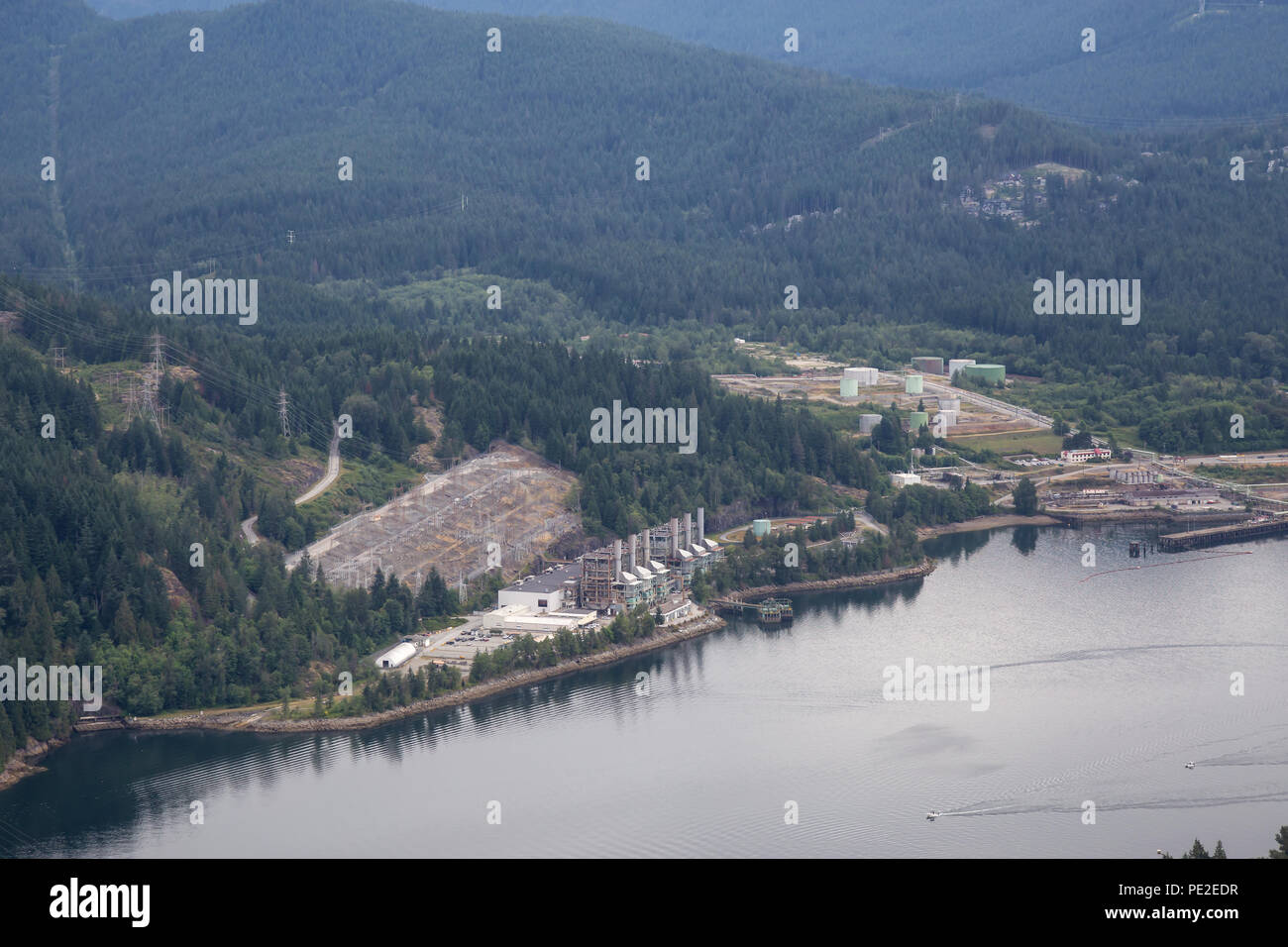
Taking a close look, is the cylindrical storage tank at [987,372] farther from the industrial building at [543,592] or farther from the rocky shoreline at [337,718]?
the rocky shoreline at [337,718]

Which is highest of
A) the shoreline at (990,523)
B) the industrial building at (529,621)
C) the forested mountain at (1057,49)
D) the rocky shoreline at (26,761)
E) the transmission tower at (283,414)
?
the forested mountain at (1057,49)

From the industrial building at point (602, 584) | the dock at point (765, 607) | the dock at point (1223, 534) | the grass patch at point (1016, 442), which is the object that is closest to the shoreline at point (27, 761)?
the industrial building at point (602, 584)

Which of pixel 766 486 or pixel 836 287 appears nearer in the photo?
pixel 766 486

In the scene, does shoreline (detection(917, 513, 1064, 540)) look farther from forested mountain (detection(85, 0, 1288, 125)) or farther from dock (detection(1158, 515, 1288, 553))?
forested mountain (detection(85, 0, 1288, 125))

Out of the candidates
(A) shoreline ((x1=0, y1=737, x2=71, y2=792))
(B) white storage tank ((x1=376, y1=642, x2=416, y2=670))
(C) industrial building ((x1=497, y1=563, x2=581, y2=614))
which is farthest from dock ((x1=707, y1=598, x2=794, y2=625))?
(A) shoreline ((x1=0, y1=737, x2=71, y2=792))

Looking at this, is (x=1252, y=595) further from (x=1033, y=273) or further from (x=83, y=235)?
(x=83, y=235)

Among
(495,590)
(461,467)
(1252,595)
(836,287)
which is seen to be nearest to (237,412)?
(461,467)
